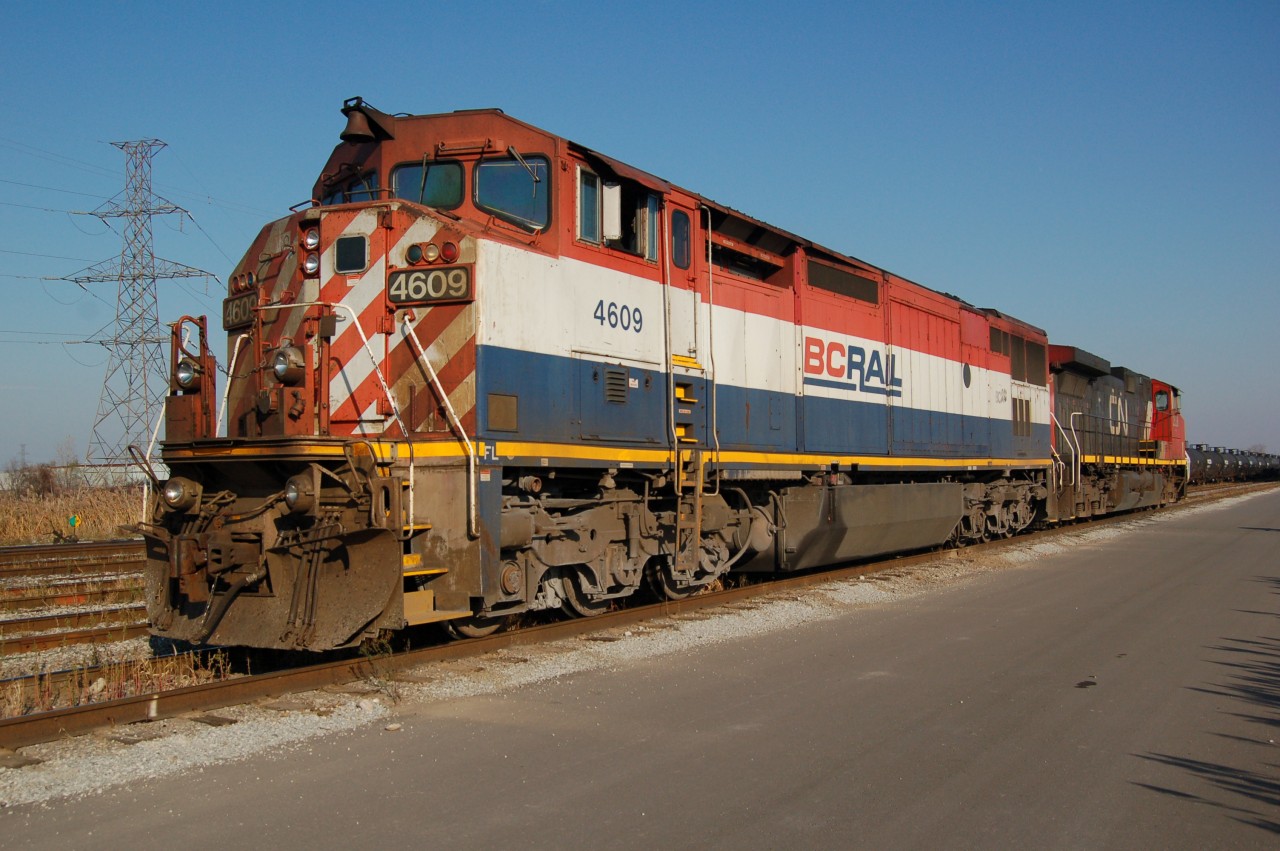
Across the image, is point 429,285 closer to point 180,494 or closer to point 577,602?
point 180,494

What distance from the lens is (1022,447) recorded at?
19.2 m

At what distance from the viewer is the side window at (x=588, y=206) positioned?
8.18m

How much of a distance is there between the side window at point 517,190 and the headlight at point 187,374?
2.42 meters

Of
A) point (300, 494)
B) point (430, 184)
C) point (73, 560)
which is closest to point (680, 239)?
point (430, 184)

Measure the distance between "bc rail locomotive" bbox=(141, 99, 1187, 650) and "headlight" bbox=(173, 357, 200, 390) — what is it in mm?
18

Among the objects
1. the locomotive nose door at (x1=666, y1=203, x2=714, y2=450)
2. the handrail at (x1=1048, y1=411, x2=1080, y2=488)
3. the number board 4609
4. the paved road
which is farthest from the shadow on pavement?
the handrail at (x1=1048, y1=411, x2=1080, y2=488)

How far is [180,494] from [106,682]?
4.30 ft

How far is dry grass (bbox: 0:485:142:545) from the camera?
19031 mm

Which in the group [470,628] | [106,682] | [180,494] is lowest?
[106,682]

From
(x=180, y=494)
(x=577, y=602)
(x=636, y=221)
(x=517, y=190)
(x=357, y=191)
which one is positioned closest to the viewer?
(x=180, y=494)

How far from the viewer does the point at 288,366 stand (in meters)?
6.97

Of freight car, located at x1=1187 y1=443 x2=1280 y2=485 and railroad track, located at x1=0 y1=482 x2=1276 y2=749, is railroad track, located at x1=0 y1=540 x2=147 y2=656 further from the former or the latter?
freight car, located at x1=1187 y1=443 x2=1280 y2=485

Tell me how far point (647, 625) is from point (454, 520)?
8.22ft

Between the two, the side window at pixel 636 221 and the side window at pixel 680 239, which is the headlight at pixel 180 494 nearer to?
the side window at pixel 636 221
